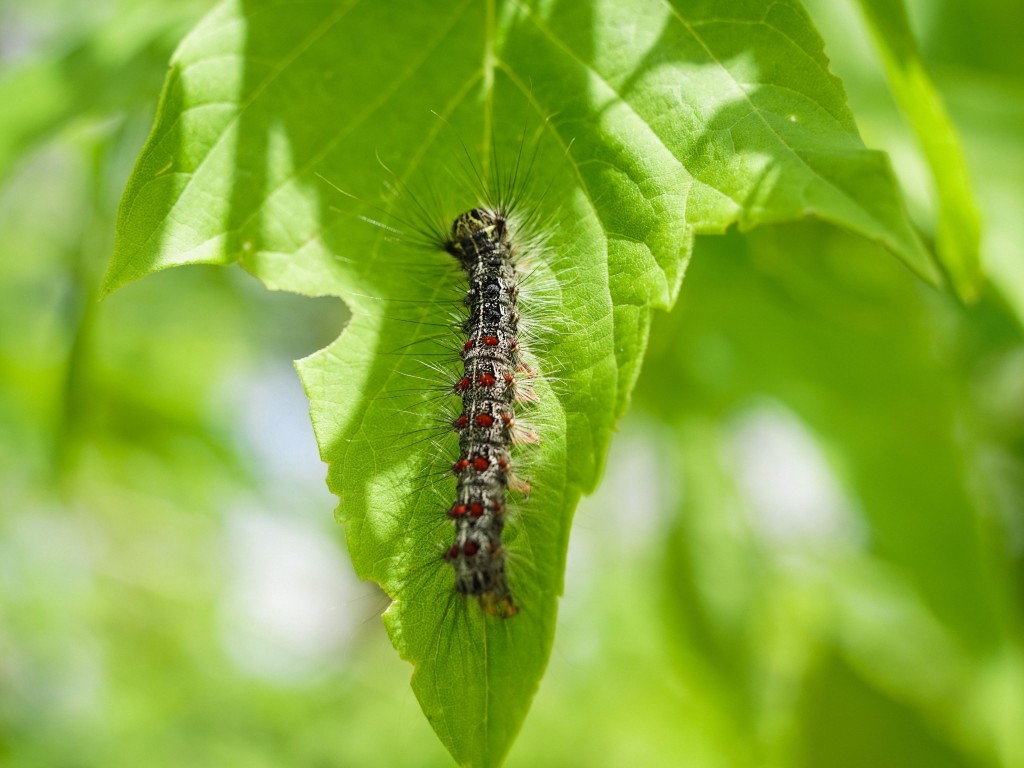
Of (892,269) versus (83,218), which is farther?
(892,269)

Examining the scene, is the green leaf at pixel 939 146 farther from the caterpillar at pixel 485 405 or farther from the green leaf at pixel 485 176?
the caterpillar at pixel 485 405

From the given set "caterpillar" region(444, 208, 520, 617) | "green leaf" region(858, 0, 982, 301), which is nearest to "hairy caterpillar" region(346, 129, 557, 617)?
"caterpillar" region(444, 208, 520, 617)

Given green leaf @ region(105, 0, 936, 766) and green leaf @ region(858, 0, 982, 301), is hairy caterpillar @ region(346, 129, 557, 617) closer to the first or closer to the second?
green leaf @ region(105, 0, 936, 766)

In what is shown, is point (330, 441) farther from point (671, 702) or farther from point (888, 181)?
point (671, 702)

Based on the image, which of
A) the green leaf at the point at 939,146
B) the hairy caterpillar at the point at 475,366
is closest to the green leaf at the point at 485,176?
the hairy caterpillar at the point at 475,366

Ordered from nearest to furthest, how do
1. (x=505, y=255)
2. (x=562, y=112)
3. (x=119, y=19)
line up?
(x=562, y=112) → (x=505, y=255) → (x=119, y=19)

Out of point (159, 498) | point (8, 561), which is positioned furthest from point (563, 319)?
point (8, 561)
